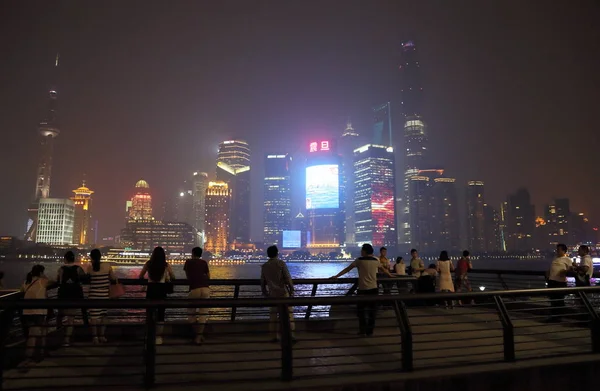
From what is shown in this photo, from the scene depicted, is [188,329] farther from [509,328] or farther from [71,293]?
[509,328]

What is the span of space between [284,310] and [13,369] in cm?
416

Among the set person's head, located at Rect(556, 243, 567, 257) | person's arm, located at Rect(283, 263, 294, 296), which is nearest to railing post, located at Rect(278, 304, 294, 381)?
person's arm, located at Rect(283, 263, 294, 296)

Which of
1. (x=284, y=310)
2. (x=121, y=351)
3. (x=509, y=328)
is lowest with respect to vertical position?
(x=121, y=351)

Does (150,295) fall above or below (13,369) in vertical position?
above

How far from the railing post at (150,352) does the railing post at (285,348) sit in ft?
5.41

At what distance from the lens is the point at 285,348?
214 inches

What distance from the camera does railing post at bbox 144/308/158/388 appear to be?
512cm

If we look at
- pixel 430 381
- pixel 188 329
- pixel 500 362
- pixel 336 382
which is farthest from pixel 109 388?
pixel 500 362

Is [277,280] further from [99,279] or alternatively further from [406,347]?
[99,279]

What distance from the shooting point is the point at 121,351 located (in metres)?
7.25

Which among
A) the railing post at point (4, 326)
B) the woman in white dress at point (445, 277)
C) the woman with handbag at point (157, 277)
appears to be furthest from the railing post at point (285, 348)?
the woman in white dress at point (445, 277)

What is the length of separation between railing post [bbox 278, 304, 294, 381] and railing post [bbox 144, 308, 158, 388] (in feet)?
5.41

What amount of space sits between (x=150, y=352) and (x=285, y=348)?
174cm

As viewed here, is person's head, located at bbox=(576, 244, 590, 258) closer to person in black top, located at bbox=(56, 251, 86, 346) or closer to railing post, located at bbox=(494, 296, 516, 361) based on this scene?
railing post, located at bbox=(494, 296, 516, 361)
